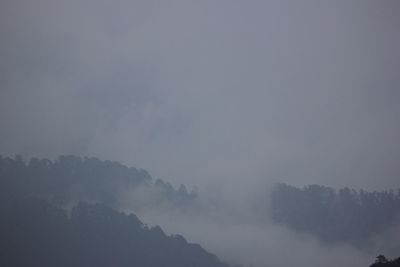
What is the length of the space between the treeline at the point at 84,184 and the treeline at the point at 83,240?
8005mm

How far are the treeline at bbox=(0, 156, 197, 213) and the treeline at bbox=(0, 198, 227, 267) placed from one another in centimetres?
801

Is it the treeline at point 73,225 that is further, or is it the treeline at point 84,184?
the treeline at point 84,184

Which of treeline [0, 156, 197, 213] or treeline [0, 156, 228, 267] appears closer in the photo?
treeline [0, 156, 228, 267]

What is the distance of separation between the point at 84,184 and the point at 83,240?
23.4 metres

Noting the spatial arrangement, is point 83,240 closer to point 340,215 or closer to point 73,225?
point 73,225

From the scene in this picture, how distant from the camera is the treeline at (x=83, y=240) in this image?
69.9 meters

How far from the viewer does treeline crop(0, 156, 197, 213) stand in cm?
8550

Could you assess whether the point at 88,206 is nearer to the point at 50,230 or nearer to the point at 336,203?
the point at 50,230

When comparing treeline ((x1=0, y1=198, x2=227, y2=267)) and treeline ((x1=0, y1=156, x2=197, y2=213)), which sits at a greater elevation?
treeline ((x1=0, y1=156, x2=197, y2=213))

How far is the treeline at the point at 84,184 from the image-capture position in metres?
85.5

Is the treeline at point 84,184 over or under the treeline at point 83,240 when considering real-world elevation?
over

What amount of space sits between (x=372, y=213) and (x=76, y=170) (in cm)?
8574

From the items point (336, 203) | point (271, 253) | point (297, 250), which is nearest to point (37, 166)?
point (271, 253)

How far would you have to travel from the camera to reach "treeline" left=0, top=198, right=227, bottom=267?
229ft
